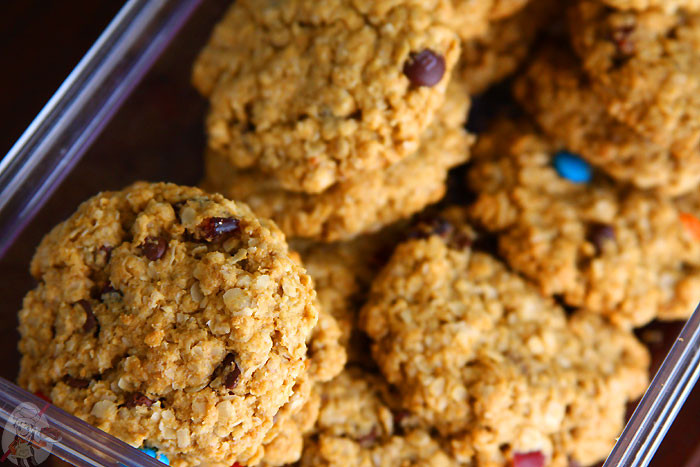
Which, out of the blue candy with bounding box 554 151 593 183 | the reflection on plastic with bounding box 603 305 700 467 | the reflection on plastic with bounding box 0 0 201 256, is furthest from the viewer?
the blue candy with bounding box 554 151 593 183

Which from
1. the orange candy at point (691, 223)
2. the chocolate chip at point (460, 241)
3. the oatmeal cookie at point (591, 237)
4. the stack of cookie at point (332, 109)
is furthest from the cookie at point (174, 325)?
the orange candy at point (691, 223)

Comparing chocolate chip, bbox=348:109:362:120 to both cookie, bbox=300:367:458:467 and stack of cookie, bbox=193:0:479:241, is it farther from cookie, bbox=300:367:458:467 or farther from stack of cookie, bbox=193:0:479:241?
cookie, bbox=300:367:458:467

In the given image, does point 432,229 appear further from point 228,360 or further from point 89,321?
point 89,321

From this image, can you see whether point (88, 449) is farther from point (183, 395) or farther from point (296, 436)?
point (296, 436)

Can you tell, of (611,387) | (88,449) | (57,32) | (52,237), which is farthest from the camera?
(57,32)

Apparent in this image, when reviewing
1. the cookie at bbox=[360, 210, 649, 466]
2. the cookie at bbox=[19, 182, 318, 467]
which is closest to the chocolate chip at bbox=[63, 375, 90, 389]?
the cookie at bbox=[19, 182, 318, 467]

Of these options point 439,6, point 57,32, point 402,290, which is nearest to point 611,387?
point 402,290

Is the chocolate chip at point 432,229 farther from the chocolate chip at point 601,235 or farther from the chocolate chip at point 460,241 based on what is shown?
the chocolate chip at point 601,235
